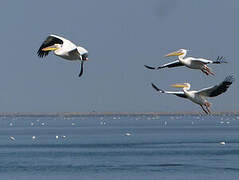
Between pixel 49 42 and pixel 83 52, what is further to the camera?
pixel 49 42

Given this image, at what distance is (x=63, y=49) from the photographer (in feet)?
63.9

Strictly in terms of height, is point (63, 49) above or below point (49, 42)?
below

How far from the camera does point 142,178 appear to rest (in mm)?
53125

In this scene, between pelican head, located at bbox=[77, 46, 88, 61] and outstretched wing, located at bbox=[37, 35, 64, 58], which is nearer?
pelican head, located at bbox=[77, 46, 88, 61]

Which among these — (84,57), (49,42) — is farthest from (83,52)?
(49,42)

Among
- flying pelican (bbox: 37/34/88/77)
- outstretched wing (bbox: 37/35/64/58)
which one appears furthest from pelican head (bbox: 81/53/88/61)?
outstretched wing (bbox: 37/35/64/58)

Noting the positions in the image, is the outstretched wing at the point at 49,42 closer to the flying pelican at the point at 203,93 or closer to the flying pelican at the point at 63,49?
the flying pelican at the point at 63,49

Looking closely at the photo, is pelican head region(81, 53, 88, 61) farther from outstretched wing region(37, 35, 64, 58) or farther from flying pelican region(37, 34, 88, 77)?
outstretched wing region(37, 35, 64, 58)

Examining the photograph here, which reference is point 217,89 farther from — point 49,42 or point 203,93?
point 49,42

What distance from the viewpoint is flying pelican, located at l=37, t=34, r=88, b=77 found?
18.5 m

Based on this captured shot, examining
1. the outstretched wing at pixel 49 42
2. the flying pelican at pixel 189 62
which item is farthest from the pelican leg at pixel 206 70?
the outstretched wing at pixel 49 42

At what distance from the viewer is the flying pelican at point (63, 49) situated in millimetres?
18453

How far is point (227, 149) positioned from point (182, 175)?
30.6 metres

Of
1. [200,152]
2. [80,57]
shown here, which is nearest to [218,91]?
[80,57]
